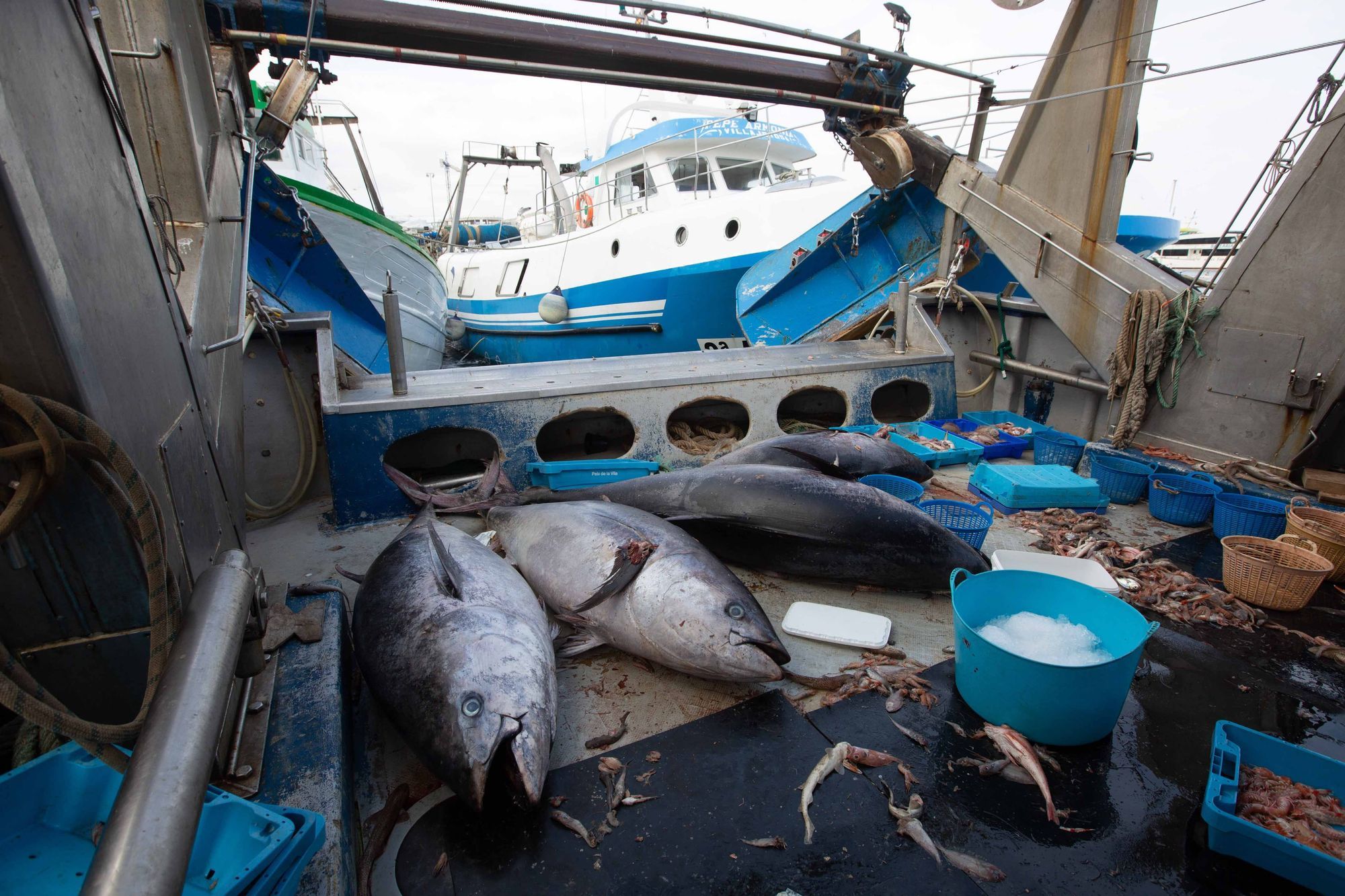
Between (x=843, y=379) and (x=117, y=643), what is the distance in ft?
16.2

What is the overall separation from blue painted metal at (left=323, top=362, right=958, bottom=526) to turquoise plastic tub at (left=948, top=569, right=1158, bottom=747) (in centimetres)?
274

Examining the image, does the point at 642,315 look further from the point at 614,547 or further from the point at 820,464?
the point at 614,547

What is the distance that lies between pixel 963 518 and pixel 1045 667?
1.62 m

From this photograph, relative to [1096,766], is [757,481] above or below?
above

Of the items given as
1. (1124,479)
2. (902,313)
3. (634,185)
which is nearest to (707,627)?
(1124,479)

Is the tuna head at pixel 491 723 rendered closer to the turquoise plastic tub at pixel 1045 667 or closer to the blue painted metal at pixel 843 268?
the turquoise plastic tub at pixel 1045 667

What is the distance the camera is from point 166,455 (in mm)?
1822

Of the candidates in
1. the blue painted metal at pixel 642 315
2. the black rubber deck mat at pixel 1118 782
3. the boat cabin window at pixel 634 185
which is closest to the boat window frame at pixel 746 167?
the boat cabin window at pixel 634 185

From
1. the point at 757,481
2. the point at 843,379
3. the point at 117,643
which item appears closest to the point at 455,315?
the point at 843,379

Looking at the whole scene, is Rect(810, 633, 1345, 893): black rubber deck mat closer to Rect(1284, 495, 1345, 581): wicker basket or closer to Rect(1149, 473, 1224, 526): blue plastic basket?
Rect(1284, 495, 1345, 581): wicker basket

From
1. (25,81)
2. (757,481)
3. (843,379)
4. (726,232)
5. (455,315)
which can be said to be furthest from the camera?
(455,315)

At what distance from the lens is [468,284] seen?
53.1 ft

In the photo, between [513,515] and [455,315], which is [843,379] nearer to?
[513,515]

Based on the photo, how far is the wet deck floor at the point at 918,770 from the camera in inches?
70.7
